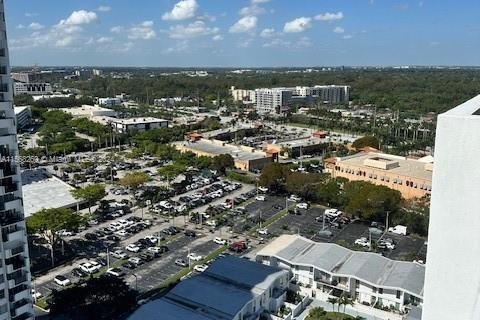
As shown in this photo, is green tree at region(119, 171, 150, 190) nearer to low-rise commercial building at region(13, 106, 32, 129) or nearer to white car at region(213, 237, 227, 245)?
white car at region(213, 237, 227, 245)

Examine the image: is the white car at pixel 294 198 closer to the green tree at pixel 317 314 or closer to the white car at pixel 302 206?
the white car at pixel 302 206

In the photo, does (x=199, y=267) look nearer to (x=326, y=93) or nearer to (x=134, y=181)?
(x=134, y=181)

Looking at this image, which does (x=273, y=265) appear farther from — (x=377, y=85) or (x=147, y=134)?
(x=377, y=85)

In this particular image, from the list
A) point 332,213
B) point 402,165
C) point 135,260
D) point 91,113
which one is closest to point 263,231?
point 332,213

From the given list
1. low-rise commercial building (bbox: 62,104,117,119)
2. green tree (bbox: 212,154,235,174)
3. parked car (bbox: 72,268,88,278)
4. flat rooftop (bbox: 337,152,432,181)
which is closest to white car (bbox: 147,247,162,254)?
parked car (bbox: 72,268,88,278)

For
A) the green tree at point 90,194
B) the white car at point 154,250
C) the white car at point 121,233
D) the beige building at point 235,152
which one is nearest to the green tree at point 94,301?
the white car at point 154,250

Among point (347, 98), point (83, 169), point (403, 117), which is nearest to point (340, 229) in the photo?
point (83, 169)
